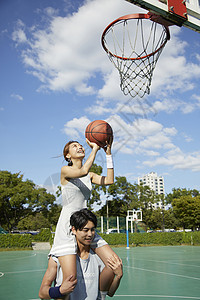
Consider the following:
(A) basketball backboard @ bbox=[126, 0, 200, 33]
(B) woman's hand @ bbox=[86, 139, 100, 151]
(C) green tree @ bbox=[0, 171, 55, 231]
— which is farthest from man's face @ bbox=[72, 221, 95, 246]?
(C) green tree @ bbox=[0, 171, 55, 231]

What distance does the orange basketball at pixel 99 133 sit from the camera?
339 cm

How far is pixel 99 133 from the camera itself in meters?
3.39

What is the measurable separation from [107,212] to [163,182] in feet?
418

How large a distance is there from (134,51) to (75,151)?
332 cm

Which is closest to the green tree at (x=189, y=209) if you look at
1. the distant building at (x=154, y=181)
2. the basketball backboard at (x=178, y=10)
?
the basketball backboard at (x=178, y=10)

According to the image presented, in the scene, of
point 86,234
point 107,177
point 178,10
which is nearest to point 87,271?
point 86,234

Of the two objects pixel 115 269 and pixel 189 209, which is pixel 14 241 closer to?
pixel 189 209

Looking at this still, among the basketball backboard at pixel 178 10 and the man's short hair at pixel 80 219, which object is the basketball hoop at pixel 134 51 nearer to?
the basketball backboard at pixel 178 10

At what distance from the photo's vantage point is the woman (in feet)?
7.77

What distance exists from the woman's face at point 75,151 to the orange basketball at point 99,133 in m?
0.36

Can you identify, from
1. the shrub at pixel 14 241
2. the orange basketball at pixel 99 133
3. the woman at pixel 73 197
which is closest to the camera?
the woman at pixel 73 197

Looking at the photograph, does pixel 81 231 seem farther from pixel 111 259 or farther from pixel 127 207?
pixel 127 207

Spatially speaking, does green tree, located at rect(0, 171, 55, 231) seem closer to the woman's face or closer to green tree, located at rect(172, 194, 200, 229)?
green tree, located at rect(172, 194, 200, 229)

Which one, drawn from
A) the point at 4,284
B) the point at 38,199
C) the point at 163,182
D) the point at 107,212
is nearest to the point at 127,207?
the point at 107,212
